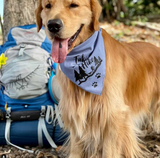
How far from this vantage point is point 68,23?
2.12 metres

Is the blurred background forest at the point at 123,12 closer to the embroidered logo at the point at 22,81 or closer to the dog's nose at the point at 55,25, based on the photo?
the embroidered logo at the point at 22,81

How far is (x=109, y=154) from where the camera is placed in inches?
103

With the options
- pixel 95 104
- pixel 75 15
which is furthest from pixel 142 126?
pixel 75 15

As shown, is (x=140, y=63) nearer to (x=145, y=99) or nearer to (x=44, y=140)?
(x=145, y=99)

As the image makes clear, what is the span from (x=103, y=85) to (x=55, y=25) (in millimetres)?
784

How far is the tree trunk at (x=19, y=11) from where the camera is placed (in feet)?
12.7

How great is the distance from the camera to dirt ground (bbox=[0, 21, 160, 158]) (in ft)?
9.71

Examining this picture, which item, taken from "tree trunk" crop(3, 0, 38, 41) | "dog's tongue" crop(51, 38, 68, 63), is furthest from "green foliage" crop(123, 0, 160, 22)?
"dog's tongue" crop(51, 38, 68, 63)

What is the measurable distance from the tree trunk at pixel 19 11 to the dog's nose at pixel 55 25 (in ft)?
6.48

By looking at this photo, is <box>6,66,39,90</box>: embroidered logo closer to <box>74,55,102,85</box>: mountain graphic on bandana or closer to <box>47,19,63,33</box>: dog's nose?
<box>74,55,102,85</box>: mountain graphic on bandana

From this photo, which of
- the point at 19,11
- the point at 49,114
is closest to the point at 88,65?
the point at 49,114

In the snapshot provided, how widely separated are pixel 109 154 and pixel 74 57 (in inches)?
43.9

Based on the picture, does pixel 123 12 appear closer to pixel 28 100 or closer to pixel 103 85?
pixel 28 100

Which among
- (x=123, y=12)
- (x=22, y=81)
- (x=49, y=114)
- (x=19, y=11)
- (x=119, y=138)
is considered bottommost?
(x=119, y=138)
